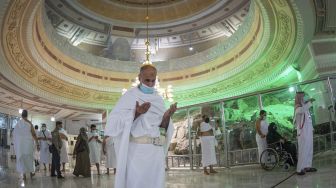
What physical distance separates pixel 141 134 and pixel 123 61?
15.9m

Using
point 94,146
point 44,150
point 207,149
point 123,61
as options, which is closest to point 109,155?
point 94,146

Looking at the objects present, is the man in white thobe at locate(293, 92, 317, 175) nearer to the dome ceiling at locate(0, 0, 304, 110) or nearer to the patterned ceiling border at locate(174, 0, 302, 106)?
the patterned ceiling border at locate(174, 0, 302, 106)

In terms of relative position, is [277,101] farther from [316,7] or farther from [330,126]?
[316,7]

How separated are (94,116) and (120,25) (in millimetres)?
5470

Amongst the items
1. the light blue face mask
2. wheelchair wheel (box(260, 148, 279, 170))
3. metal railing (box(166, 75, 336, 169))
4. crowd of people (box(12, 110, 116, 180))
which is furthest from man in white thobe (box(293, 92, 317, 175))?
crowd of people (box(12, 110, 116, 180))

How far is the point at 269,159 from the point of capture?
22.1ft

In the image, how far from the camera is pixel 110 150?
9.18 m

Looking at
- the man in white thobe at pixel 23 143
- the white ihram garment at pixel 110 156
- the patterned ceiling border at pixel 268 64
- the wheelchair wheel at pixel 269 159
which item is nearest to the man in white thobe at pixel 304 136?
the wheelchair wheel at pixel 269 159

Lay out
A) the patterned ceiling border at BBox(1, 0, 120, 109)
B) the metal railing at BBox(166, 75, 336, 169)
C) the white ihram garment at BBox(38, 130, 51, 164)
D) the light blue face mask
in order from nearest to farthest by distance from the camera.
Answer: the light blue face mask < the metal railing at BBox(166, 75, 336, 169) < the patterned ceiling border at BBox(1, 0, 120, 109) < the white ihram garment at BBox(38, 130, 51, 164)

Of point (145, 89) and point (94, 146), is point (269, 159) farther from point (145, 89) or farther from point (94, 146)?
point (94, 146)

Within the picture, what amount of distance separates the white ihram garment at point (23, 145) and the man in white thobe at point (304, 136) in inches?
211

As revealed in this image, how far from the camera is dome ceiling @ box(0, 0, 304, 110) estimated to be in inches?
436

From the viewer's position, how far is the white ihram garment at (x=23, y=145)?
716 cm

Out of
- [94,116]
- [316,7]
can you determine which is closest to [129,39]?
[94,116]
